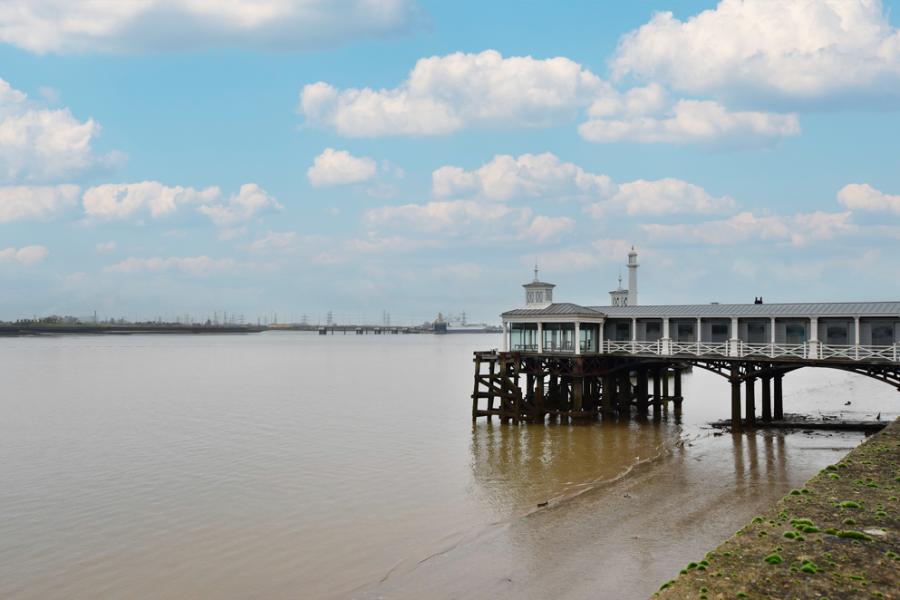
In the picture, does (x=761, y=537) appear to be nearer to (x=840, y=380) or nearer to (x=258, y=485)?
(x=258, y=485)

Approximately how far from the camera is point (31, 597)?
60.0 feet

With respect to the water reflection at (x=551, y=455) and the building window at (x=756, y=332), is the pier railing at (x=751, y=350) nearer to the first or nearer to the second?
the building window at (x=756, y=332)

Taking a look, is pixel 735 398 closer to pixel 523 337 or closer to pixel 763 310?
pixel 763 310

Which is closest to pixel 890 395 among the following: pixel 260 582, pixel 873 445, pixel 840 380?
pixel 840 380

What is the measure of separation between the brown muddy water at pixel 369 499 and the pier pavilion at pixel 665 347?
9.73 ft

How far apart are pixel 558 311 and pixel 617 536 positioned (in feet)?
81.7

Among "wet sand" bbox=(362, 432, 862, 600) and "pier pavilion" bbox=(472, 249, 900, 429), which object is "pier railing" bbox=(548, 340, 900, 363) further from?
"wet sand" bbox=(362, 432, 862, 600)

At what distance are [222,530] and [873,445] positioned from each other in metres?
22.3

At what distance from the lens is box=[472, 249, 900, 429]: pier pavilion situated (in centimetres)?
3744

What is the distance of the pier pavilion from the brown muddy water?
297 cm

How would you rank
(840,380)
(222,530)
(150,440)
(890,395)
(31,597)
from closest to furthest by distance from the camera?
(31,597) < (222,530) < (150,440) < (890,395) < (840,380)

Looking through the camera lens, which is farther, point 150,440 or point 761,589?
point 150,440

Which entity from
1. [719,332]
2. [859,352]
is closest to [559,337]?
[719,332]

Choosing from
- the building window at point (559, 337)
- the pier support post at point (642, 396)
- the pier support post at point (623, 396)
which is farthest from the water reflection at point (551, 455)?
the building window at point (559, 337)
